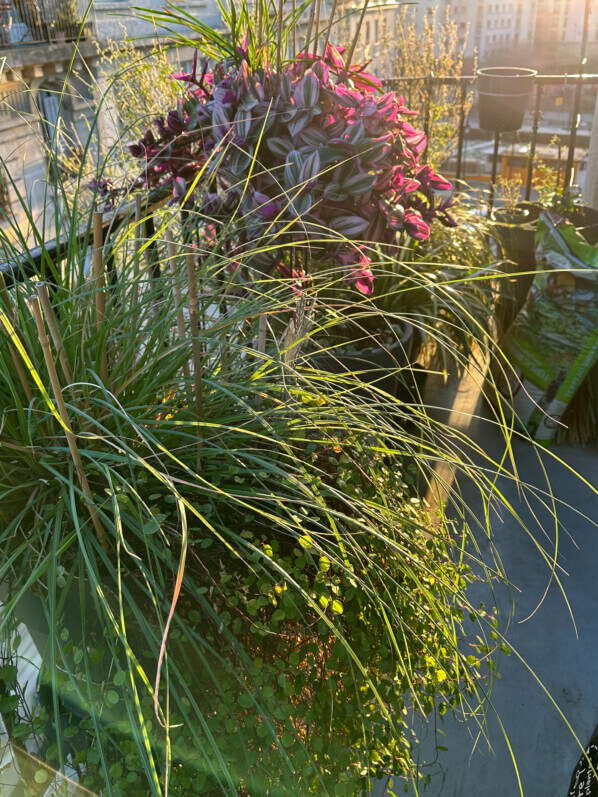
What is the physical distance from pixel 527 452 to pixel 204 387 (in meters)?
1.47

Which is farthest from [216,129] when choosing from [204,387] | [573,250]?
[573,250]

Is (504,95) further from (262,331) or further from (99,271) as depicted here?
(99,271)

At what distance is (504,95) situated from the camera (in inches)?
122

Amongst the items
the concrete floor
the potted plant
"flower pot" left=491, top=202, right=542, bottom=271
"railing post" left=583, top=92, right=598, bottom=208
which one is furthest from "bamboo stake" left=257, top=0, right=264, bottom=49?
"railing post" left=583, top=92, right=598, bottom=208

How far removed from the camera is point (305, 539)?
32.3 inches

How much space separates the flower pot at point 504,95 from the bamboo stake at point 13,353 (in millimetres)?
2605

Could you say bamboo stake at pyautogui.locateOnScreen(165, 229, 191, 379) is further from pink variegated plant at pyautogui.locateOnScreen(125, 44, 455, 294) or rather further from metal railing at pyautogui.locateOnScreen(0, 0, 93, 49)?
metal railing at pyautogui.locateOnScreen(0, 0, 93, 49)

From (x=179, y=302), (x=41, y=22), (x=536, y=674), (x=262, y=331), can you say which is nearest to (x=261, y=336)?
(x=262, y=331)

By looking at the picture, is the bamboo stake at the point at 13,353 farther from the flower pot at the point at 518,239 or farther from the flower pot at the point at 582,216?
the flower pot at the point at 582,216

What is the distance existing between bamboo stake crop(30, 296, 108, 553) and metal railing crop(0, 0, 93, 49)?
17268 millimetres

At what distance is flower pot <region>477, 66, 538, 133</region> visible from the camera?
3061mm

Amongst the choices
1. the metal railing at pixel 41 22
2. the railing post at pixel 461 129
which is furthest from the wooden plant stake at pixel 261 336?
the metal railing at pixel 41 22

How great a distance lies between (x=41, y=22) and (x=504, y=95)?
17.1m

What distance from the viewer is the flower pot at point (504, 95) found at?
3.06 metres
